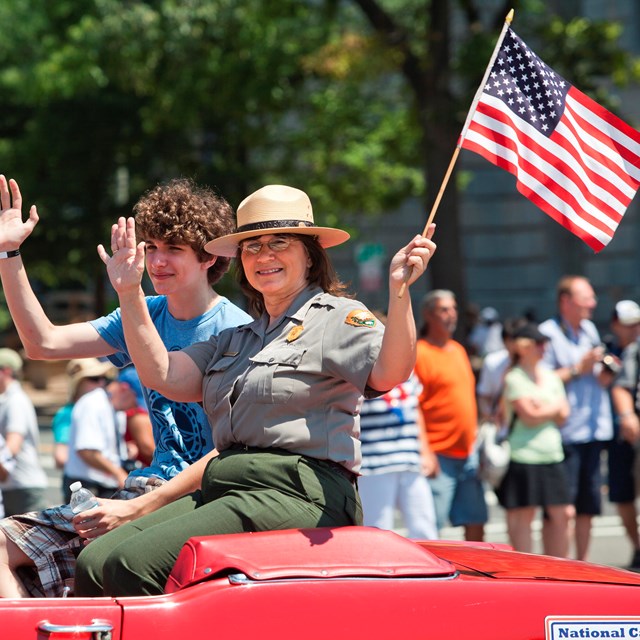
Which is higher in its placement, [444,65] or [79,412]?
[444,65]

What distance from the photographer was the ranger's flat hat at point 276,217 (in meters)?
3.68

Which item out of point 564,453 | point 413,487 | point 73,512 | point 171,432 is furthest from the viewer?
point 564,453

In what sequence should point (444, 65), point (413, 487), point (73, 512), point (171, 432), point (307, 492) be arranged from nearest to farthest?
point (307, 492), point (73, 512), point (171, 432), point (413, 487), point (444, 65)

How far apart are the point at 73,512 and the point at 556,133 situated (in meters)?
2.06

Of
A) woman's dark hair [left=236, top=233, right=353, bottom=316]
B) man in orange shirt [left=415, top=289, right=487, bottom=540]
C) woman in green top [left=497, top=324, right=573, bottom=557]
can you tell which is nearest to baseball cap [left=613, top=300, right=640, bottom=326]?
woman in green top [left=497, top=324, right=573, bottom=557]

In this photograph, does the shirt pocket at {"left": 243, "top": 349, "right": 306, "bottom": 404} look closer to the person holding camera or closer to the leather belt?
the leather belt

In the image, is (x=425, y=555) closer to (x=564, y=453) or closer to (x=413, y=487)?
(x=413, y=487)

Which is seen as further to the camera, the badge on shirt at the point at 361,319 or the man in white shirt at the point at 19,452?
the man in white shirt at the point at 19,452

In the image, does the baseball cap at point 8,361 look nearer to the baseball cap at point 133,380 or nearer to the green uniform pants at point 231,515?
the baseball cap at point 133,380

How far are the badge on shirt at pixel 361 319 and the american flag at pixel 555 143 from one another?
0.88 m

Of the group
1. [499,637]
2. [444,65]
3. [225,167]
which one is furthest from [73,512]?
[225,167]

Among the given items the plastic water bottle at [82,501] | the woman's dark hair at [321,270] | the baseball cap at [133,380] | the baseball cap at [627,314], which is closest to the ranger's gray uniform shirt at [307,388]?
the woman's dark hair at [321,270]

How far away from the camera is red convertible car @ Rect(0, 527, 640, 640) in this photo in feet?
9.75

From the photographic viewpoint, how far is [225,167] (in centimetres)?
2236
